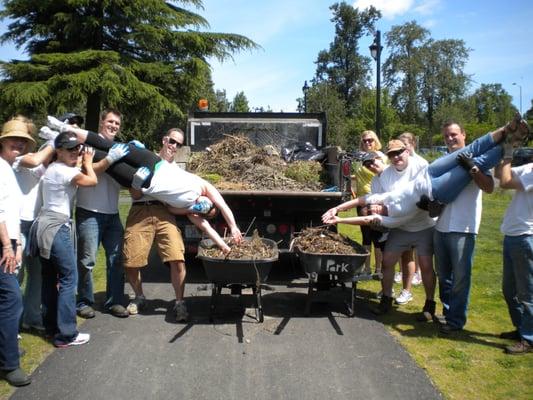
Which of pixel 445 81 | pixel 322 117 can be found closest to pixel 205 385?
pixel 322 117

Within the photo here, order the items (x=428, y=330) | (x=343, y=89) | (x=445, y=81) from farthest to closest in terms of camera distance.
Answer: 1. (x=343, y=89)
2. (x=445, y=81)
3. (x=428, y=330)

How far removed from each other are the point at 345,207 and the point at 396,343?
5.10 feet

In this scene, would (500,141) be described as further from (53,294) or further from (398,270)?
(53,294)

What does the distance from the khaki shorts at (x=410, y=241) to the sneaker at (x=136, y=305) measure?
2.73 meters

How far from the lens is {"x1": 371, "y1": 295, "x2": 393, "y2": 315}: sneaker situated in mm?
5121

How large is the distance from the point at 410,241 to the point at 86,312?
3.45 meters

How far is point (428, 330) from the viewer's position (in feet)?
15.2

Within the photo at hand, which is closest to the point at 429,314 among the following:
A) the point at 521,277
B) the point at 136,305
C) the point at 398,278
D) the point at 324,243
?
the point at 521,277

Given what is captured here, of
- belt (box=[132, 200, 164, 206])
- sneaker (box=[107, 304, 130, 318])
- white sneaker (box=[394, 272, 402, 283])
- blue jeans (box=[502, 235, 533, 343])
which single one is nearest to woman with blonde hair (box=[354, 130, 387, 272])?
white sneaker (box=[394, 272, 402, 283])

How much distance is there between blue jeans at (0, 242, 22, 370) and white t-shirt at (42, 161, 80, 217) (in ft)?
2.53

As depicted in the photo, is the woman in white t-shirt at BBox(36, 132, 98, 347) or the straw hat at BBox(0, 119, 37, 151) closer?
the straw hat at BBox(0, 119, 37, 151)

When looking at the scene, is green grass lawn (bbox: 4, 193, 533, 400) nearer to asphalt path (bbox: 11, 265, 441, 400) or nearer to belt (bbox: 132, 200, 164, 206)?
asphalt path (bbox: 11, 265, 441, 400)

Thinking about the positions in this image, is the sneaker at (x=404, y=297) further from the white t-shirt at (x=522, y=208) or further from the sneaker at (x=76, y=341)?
the sneaker at (x=76, y=341)

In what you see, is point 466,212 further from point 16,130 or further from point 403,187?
point 16,130
